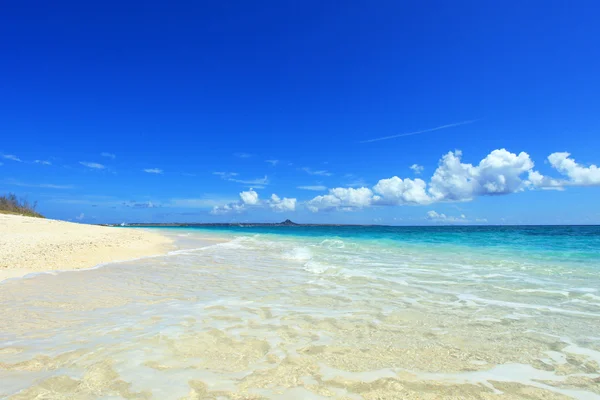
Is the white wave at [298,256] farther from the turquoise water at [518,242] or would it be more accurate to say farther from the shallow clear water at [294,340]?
the turquoise water at [518,242]

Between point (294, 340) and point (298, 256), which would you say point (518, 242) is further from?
point (294, 340)

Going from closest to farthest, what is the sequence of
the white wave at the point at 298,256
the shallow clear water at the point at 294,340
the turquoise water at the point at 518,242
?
the shallow clear water at the point at 294,340, the white wave at the point at 298,256, the turquoise water at the point at 518,242

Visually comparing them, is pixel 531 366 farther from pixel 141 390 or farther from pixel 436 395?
pixel 141 390

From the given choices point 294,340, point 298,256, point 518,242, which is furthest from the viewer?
point 518,242

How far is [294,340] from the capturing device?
15.4ft

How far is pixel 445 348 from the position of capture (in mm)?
4445

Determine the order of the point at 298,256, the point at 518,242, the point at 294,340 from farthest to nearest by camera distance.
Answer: the point at 518,242, the point at 298,256, the point at 294,340

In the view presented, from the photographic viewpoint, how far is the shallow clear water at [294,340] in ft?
11.1

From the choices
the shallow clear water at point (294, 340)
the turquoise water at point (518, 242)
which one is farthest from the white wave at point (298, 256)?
the turquoise water at point (518, 242)

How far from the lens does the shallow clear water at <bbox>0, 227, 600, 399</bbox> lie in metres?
3.37

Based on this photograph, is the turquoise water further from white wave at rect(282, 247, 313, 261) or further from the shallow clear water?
the shallow clear water

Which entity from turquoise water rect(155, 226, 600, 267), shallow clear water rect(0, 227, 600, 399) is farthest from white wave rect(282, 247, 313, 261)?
turquoise water rect(155, 226, 600, 267)

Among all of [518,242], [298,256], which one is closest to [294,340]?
[298,256]

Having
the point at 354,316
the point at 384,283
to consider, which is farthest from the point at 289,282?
the point at 354,316
